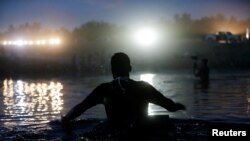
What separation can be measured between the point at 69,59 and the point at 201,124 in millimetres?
41165

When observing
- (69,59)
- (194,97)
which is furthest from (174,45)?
(194,97)

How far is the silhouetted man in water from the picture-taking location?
809 cm

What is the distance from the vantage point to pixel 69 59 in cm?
5141

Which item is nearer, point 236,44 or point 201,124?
point 201,124

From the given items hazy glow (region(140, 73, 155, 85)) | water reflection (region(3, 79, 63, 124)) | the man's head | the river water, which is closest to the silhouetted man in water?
the man's head

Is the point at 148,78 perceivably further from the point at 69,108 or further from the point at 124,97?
the point at 124,97

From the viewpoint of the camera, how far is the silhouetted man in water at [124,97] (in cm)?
809

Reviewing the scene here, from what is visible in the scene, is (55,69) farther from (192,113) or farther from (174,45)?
(192,113)

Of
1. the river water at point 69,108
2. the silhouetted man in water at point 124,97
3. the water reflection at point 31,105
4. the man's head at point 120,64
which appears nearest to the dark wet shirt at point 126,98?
the silhouetted man in water at point 124,97

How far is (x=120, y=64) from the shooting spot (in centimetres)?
809

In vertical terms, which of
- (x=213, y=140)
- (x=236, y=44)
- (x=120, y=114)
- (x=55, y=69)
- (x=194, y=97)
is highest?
(x=236, y=44)

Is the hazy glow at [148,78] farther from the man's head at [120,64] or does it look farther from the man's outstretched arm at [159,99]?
the man's head at [120,64]

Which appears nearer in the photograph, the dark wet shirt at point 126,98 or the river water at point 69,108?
the dark wet shirt at point 126,98

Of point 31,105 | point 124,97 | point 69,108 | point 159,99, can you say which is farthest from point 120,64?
point 31,105
